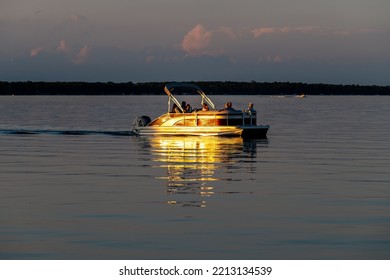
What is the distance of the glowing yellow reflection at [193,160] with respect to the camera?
89.0ft

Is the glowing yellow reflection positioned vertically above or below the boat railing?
below

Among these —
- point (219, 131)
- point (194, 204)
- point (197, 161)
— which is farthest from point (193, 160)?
point (219, 131)

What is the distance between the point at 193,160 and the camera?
3850 centimetres

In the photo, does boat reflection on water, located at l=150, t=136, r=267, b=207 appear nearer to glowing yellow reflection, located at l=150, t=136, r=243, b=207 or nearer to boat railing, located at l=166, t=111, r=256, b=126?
glowing yellow reflection, located at l=150, t=136, r=243, b=207

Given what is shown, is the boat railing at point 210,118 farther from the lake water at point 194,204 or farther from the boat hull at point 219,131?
the lake water at point 194,204

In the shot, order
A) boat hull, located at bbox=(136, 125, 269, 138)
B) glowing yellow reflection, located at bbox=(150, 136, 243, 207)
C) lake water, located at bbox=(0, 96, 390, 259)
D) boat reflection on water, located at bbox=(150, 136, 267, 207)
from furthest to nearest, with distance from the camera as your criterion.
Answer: boat hull, located at bbox=(136, 125, 269, 138)
glowing yellow reflection, located at bbox=(150, 136, 243, 207)
boat reflection on water, located at bbox=(150, 136, 267, 207)
lake water, located at bbox=(0, 96, 390, 259)

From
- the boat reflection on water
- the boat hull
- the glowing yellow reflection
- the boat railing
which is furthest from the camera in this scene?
the boat railing

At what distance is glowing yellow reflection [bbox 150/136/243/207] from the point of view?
1068 inches

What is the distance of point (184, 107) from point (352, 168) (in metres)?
22.6

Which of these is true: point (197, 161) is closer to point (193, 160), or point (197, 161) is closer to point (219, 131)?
point (193, 160)

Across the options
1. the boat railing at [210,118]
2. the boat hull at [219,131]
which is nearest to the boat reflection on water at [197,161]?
the boat hull at [219,131]

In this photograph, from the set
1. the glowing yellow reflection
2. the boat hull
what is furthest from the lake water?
the boat hull

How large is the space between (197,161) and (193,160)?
644 mm
